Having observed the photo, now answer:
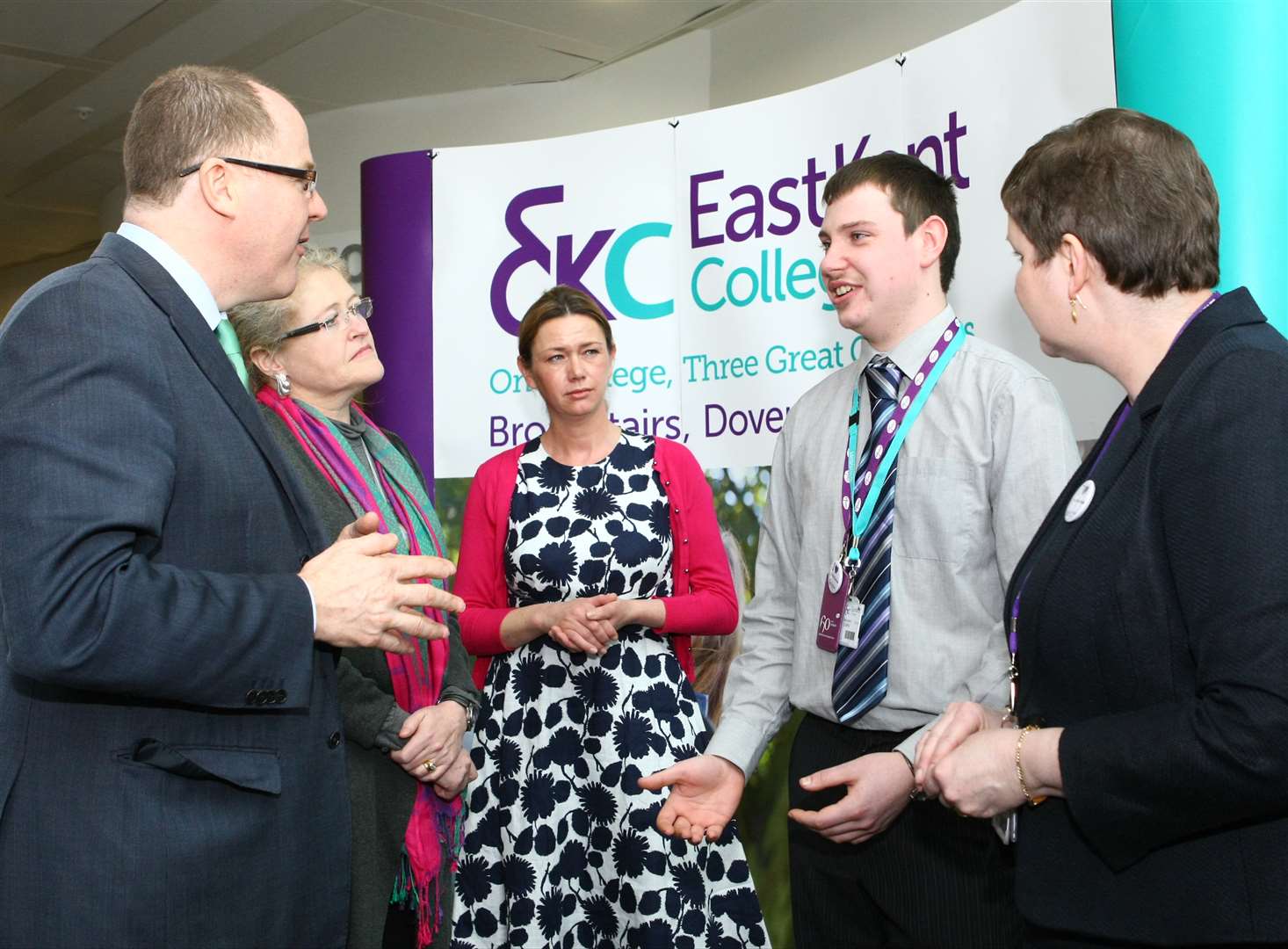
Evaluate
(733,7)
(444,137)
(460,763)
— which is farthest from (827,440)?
(444,137)

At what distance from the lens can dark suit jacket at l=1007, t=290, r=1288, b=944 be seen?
1.07 metres

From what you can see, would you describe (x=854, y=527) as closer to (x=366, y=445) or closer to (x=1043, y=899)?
(x=1043, y=899)

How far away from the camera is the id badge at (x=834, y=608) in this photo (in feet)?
6.58

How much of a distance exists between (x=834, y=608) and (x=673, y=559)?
0.92 meters

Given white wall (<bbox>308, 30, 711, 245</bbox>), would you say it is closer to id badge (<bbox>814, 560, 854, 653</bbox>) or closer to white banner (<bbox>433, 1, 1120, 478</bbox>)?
white banner (<bbox>433, 1, 1120, 478</bbox>)

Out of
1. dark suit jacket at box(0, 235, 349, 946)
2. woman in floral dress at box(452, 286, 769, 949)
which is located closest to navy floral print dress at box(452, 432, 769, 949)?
woman in floral dress at box(452, 286, 769, 949)

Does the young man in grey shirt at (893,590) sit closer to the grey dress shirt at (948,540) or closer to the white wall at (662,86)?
the grey dress shirt at (948,540)

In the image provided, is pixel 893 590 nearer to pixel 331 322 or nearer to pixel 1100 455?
pixel 1100 455

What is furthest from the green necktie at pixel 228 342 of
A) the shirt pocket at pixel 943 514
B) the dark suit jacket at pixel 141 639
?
the shirt pocket at pixel 943 514

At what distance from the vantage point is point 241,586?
1.38 metres

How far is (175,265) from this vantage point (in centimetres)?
154

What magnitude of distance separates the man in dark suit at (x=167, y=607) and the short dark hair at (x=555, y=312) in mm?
1490

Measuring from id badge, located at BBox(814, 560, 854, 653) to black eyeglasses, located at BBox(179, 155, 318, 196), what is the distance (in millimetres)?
1099

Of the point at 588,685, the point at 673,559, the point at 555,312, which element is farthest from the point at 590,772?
the point at 555,312
